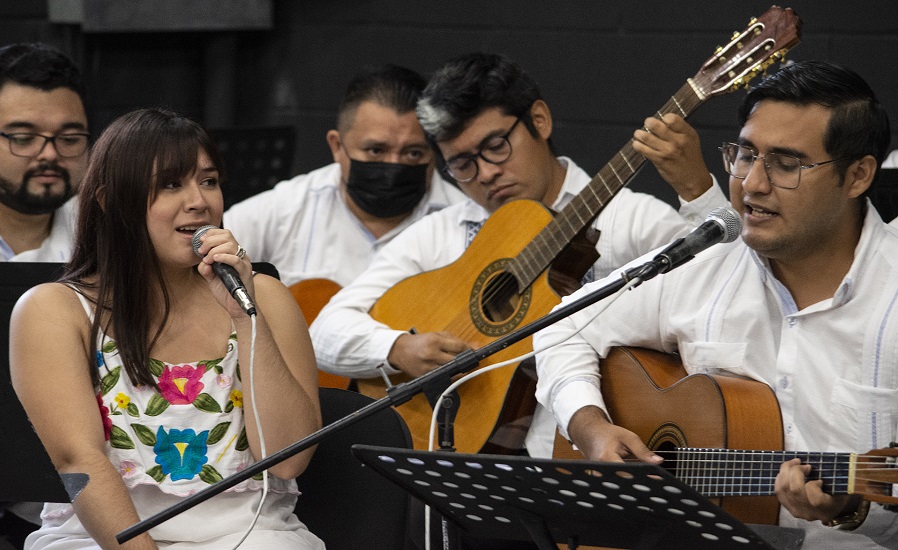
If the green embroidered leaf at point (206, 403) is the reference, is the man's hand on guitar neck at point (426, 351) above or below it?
below

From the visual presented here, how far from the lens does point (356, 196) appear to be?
392 centimetres

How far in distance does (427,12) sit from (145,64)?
1.42 metres

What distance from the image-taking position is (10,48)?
361 cm

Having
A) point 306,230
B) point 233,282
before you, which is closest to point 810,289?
point 233,282

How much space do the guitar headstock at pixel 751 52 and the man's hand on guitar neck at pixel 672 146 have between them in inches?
4.1

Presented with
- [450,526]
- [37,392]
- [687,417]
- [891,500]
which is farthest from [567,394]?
[37,392]

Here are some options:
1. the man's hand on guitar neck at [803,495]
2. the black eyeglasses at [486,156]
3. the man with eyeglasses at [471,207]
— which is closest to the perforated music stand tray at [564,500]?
the man's hand on guitar neck at [803,495]

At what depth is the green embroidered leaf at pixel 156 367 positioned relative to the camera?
243 cm

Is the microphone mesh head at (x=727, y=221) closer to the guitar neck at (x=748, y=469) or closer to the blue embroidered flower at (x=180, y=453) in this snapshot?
the guitar neck at (x=748, y=469)

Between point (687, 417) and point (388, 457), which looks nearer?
point (388, 457)

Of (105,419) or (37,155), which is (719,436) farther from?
(37,155)

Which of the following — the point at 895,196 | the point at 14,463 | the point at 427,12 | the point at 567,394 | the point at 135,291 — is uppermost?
the point at 427,12

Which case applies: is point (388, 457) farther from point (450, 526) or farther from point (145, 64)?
point (145, 64)

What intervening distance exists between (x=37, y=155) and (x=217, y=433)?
1.48 meters
